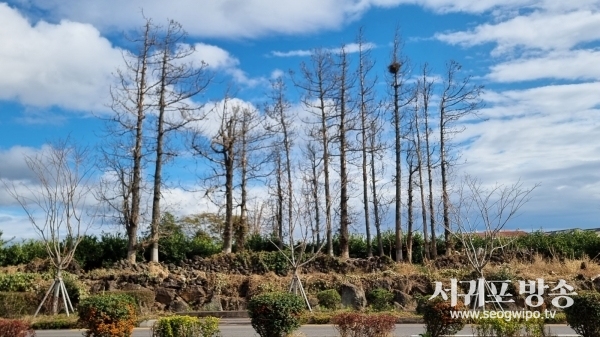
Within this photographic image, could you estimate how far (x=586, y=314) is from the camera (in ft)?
38.6

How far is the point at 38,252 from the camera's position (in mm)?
29078

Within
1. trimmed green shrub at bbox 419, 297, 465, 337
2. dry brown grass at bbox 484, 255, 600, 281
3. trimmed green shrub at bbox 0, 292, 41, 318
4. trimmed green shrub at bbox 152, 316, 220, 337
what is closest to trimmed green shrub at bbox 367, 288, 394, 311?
dry brown grass at bbox 484, 255, 600, 281

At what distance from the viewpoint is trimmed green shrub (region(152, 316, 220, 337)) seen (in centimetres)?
1206

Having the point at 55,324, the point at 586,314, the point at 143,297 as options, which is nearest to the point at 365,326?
the point at 586,314

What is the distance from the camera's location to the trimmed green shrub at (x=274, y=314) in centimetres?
1264

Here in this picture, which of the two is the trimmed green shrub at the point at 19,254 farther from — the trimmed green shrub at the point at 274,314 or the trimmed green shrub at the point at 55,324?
the trimmed green shrub at the point at 274,314

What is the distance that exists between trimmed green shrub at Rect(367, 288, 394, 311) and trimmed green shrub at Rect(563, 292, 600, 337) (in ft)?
32.2

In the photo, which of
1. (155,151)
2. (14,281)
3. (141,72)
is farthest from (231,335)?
(141,72)

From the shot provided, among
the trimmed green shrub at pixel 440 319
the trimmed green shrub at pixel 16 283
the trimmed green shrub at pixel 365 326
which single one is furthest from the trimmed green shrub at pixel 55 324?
the trimmed green shrub at pixel 440 319

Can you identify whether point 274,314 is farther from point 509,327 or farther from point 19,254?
point 19,254

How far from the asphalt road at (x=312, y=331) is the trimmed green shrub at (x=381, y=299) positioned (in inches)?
152

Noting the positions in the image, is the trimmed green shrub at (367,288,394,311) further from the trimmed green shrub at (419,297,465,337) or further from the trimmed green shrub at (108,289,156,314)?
the trimmed green shrub at (419,297,465,337)

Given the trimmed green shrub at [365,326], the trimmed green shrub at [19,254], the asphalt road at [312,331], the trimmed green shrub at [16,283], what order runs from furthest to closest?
the trimmed green shrub at [19,254]
the trimmed green shrub at [16,283]
the asphalt road at [312,331]
the trimmed green shrub at [365,326]

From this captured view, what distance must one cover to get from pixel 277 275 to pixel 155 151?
332 inches
